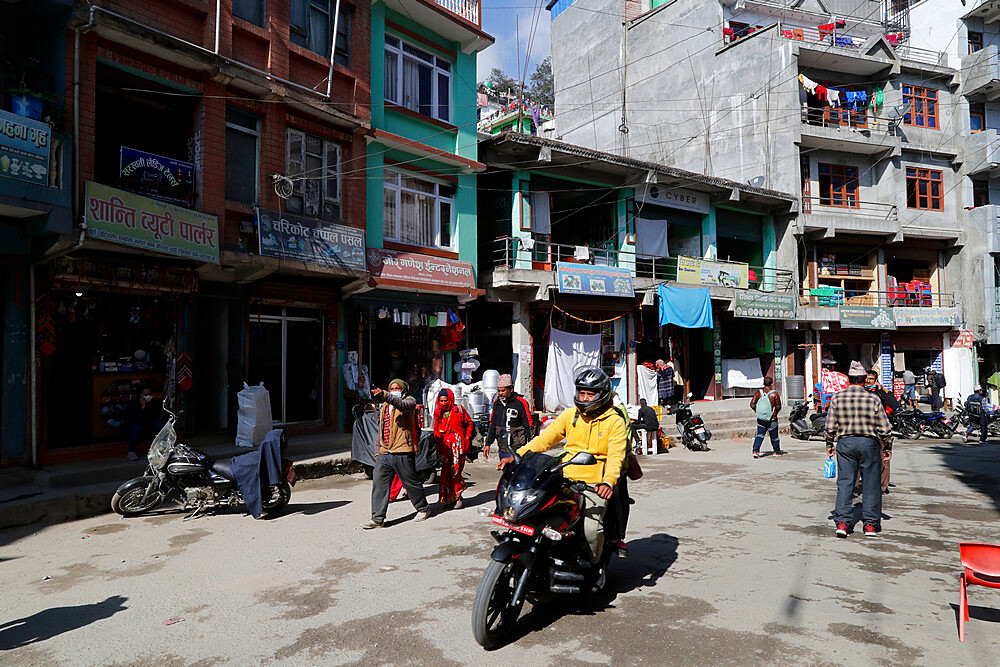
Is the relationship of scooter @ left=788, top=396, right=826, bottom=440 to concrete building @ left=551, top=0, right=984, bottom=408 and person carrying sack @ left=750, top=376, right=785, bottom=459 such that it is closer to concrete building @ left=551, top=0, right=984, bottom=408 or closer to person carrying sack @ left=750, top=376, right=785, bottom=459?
person carrying sack @ left=750, top=376, right=785, bottom=459

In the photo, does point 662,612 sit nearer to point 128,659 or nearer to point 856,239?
point 128,659

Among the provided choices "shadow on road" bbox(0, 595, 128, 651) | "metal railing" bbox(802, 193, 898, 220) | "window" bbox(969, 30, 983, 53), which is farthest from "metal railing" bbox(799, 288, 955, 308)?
"shadow on road" bbox(0, 595, 128, 651)

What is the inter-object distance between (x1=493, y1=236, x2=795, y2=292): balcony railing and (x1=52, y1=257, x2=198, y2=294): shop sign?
7898 mm

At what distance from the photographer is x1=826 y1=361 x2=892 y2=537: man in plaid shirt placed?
6.81 m

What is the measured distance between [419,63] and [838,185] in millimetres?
19209

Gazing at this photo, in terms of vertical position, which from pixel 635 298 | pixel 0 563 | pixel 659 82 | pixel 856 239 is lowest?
pixel 0 563

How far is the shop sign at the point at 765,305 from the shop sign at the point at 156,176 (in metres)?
16.8

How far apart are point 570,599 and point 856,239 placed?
25.6 metres

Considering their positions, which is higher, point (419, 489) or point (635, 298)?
point (635, 298)

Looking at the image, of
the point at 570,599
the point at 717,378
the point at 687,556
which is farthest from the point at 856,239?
the point at 570,599

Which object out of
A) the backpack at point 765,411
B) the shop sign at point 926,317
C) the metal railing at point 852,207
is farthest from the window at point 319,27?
the shop sign at point 926,317

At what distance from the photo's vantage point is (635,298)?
1922 centimetres

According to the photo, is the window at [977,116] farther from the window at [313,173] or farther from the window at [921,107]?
the window at [313,173]

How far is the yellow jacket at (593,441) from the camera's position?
4.72 metres
